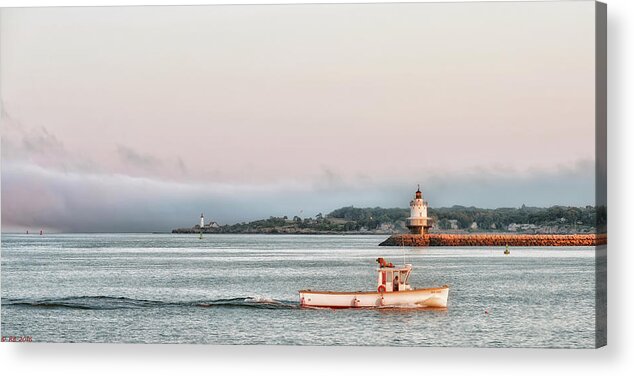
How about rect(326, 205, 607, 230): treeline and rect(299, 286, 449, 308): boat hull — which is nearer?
rect(299, 286, 449, 308): boat hull

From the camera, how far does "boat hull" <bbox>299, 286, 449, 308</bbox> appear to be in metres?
26.5

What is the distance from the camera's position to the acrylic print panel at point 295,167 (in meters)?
25.3

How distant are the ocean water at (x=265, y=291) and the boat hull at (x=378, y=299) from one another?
0.17m

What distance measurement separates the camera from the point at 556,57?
2491cm

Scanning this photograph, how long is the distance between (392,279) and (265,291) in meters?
1.94

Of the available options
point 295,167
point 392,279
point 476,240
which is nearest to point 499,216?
point 476,240

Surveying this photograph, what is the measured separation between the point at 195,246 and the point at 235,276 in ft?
2.71

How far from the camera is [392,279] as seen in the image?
1078 inches

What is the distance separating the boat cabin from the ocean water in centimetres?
18

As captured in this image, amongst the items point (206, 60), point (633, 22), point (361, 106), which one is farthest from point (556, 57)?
point (206, 60)
